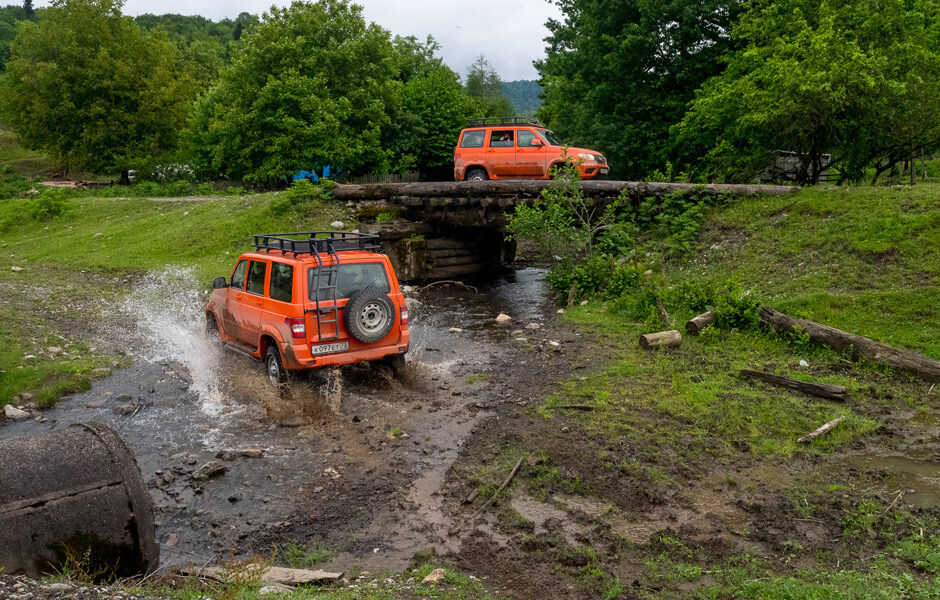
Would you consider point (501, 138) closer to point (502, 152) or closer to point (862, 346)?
point (502, 152)

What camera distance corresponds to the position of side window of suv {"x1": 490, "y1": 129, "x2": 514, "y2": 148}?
19800mm

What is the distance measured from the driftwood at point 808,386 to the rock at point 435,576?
239 inches

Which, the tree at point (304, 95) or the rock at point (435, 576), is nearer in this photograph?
the rock at point (435, 576)

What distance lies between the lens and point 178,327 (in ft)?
44.6

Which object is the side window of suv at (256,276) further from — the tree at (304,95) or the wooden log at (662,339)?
the tree at (304,95)

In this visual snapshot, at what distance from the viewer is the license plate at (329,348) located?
29.7ft

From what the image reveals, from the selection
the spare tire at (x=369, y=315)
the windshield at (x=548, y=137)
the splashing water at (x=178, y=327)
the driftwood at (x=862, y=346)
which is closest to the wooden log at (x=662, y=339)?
the driftwood at (x=862, y=346)

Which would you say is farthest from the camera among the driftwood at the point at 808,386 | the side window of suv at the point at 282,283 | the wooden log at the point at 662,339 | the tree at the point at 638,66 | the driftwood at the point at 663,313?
the tree at the point at 638,66

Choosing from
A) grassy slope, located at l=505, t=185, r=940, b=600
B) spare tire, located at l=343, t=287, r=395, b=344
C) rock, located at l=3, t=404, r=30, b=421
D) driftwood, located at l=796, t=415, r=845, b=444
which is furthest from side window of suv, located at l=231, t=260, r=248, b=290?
driftwood, located at l=796, t=415, r=845, b=444

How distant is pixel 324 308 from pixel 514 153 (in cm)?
1208

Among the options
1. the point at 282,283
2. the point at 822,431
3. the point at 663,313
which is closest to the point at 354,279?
the point at 282,283

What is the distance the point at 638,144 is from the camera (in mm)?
27875

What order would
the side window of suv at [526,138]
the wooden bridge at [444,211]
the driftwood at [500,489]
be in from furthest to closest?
the side window of suv at [526,138]
the wooden bridge at [444,211]
the driftwood at [500,489]

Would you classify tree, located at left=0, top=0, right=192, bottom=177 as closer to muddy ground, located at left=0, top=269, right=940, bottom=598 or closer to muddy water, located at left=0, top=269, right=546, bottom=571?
muddy water, located at left=0, top=269, right=546, bottom=571
